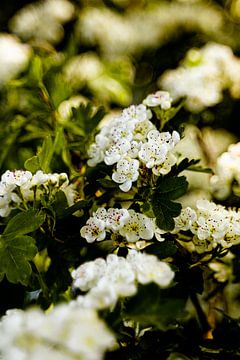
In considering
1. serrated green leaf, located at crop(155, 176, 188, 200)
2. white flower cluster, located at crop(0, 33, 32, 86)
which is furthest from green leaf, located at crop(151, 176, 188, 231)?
white flower cluster, located at crop(0, 33, 32, 86)

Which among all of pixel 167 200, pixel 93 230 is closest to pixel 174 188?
pixel 167 200

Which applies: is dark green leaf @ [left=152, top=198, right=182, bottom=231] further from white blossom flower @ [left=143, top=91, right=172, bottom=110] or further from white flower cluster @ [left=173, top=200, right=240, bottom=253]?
white blossom flower @ [left=143, top=91, right=172, bottom=110]

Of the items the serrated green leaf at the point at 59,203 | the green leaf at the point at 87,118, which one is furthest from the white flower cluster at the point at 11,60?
the serrated green leaf at the point at 59,203

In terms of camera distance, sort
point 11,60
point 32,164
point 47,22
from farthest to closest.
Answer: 1. point 47,22
2. point 11,60
3. point 32,164

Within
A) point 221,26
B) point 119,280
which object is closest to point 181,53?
point 221,26

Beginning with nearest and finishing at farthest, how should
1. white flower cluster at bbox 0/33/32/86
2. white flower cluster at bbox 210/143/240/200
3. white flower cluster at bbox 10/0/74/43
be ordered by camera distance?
1. white flower cluster at bbox 210/143/240/200
2. white flower cluster at bbox 0/33/32/86
3. white flower cluster at bbox 10/0/74/43

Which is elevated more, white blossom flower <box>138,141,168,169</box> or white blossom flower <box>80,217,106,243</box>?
white blossom flower <box>138,141,168,169</box>

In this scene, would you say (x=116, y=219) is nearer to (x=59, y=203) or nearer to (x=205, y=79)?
(x=59, y=203)

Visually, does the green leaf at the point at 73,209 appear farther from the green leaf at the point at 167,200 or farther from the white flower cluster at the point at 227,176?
the white flower cluster at the point at 227,176
